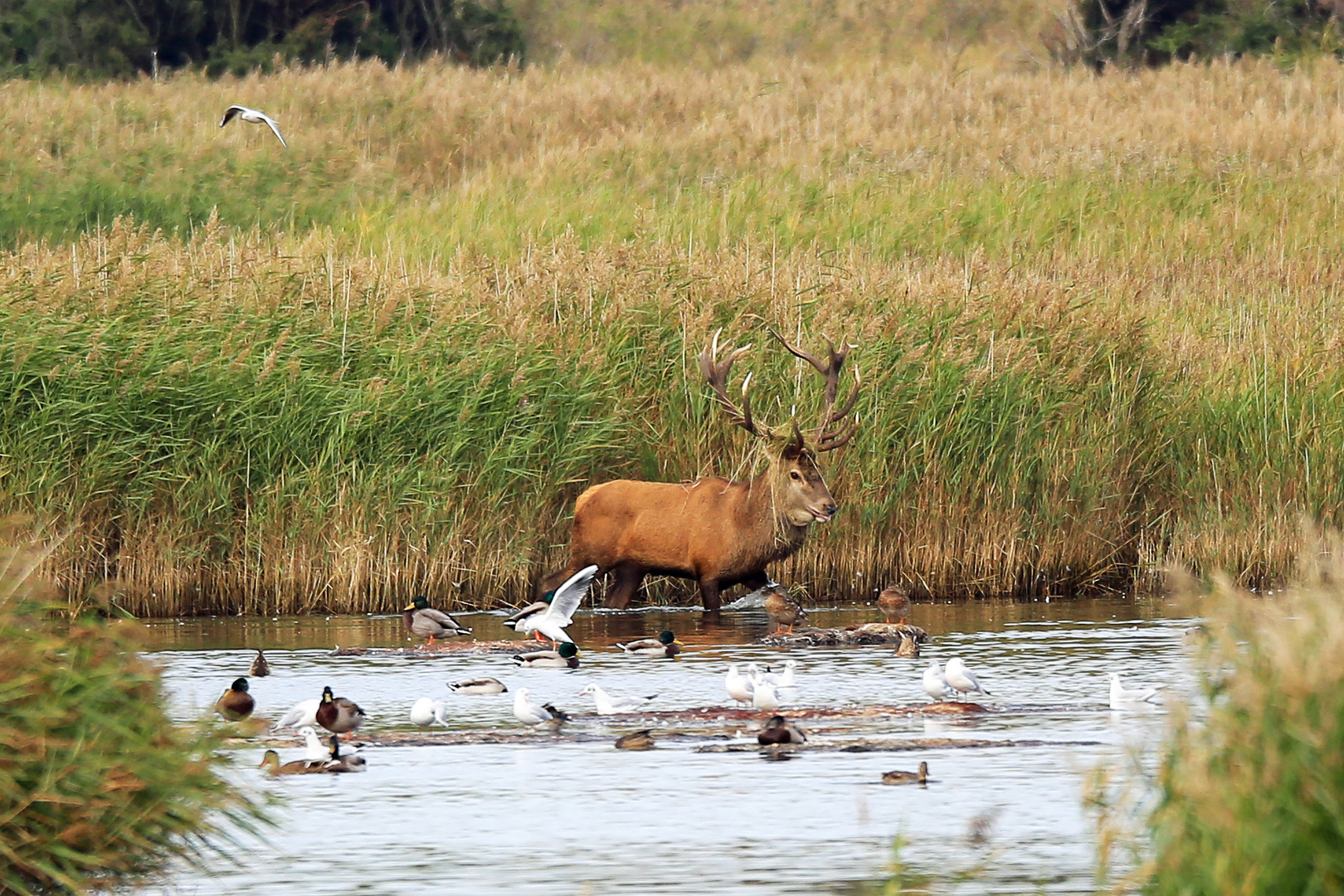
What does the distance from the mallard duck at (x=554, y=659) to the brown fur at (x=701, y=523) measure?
250 cm

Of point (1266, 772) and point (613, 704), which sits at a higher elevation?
point (1266, 772)

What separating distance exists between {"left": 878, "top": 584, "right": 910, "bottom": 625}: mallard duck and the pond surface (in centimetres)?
41

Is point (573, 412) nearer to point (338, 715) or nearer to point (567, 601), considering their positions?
point (567, 601)

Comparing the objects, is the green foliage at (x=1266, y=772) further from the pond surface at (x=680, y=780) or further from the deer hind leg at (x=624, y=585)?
the deer hind leg at (x=624, y=585)

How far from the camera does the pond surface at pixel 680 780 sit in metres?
8.20

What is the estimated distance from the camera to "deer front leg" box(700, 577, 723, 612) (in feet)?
54.3

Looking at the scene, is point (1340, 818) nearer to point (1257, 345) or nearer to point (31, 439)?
point (31, 439)

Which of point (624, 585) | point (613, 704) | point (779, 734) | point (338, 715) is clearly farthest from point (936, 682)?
point (624, 585)

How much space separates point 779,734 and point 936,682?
138cm

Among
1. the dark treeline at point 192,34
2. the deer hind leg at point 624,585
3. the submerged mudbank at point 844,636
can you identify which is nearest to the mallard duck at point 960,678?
the submerged mudbank at point 844,636

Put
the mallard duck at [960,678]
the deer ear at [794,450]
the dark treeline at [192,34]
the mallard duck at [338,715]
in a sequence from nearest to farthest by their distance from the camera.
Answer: the mallard duck at [338,715]
the mallard duck at [960,678]
the deer ear at [794,450]
the dark treeline at [192,34]

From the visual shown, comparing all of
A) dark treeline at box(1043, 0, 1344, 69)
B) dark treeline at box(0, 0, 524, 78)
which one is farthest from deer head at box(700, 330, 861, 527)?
dark treeline at box(0, 0, 524, 78)

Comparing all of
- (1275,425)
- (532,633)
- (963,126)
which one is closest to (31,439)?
(532,633)

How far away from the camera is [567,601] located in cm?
1448
